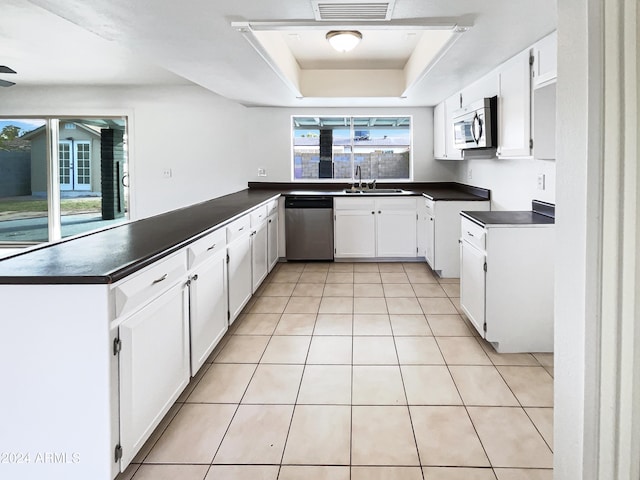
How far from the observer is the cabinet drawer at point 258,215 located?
13.8 ft

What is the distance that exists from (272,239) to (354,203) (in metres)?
1.16

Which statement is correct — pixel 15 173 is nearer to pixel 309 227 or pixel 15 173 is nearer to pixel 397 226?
pixel 309 227

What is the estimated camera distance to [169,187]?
6395 millimetres

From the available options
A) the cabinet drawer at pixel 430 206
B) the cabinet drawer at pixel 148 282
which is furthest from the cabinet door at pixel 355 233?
the cabinet drawer at pixel 148 282

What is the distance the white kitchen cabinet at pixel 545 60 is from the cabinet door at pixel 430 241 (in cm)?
224

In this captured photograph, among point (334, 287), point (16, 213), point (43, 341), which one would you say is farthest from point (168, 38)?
point (16, 213)

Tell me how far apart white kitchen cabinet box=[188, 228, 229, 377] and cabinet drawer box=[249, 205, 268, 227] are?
105 cm

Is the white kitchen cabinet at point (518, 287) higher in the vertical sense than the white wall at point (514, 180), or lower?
lower

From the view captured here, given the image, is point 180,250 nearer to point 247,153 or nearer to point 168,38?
point 168,38

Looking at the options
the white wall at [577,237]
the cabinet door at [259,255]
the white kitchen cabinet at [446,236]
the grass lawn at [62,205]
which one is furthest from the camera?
the grass lawn at [62,205]

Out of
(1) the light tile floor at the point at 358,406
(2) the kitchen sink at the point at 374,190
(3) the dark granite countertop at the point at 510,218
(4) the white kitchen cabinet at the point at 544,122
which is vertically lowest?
(1) the light tile floor at the point at 358,406

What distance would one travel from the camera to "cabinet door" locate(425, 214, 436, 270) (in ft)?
16.7

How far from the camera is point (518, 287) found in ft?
9.87

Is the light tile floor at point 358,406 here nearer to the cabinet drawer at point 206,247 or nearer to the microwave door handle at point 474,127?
the cabinet drawer at point 206,247
